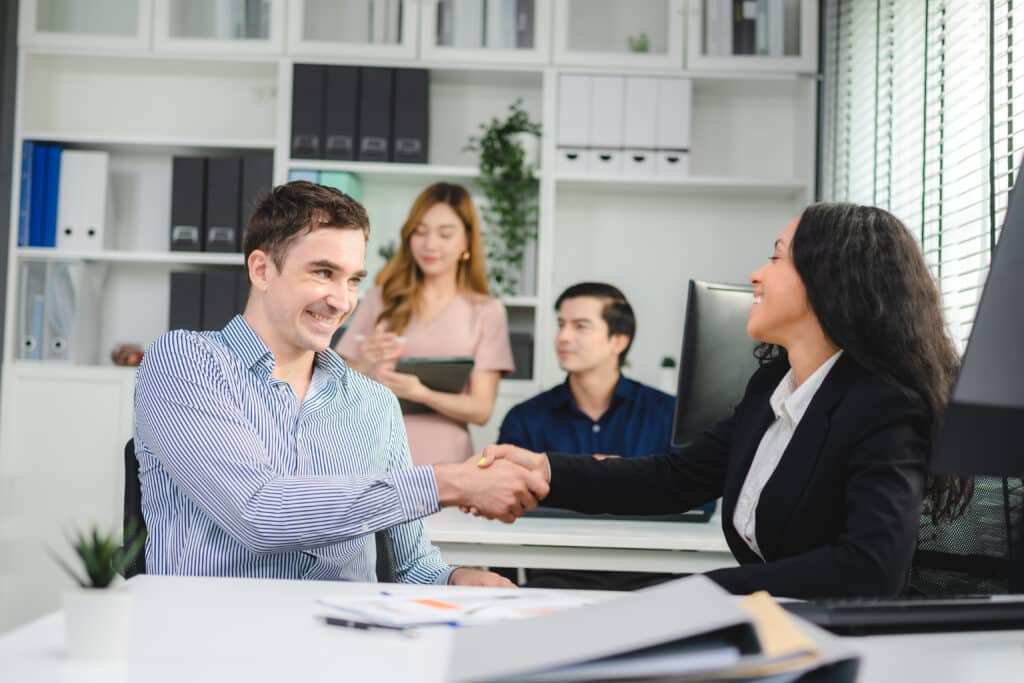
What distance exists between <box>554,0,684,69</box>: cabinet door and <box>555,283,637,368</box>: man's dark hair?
3.55 ft

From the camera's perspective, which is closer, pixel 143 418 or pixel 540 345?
pixel 143 418

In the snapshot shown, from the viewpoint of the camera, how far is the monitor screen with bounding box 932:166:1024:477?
3.43ft

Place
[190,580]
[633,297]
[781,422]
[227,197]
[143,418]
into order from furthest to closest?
[633,297] → [227,197] → [781,422] → [143,418] → [190,580]

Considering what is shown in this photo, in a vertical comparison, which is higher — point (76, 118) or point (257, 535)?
point (76, 118)

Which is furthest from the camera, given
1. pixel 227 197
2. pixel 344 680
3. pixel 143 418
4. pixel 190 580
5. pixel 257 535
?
pixel 227 197

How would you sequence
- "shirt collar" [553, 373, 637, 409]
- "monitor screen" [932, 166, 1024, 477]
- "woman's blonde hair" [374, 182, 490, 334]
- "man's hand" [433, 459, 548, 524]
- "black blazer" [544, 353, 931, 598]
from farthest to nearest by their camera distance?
"woman's blonde hair" [374, 182, 490, 334] → "shirt collar" [553, 373, 637, 409] → "man's hand" [433, 459, 548, 524] → "black blazer" [544, 353, 931, 598] → "monitor screen" [932, 166, 1024, 477]

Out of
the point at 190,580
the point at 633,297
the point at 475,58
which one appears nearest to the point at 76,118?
the point at 475,58

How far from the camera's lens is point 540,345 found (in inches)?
152

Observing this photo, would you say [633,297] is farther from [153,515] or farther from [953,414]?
[953,414]

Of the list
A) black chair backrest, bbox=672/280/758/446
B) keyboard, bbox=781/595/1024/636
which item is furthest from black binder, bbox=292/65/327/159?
keyboard, bbox=781/595/1024/636

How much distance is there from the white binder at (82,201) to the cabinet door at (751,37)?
7.45 feet

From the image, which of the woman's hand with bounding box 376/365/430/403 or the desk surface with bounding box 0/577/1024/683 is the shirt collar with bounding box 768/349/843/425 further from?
the woman's hand with bounding box 376/365/430/403

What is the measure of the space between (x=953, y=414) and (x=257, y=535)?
936 millimetres

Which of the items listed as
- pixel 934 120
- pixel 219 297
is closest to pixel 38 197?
pixel 219 297
